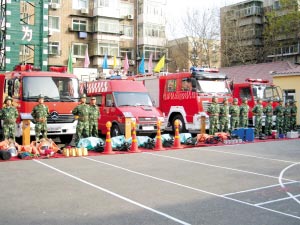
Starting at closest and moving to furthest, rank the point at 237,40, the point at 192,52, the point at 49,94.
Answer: the point at 49,94 → the point at 192,52 → the point at 237,40

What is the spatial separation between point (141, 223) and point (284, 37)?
44951mm

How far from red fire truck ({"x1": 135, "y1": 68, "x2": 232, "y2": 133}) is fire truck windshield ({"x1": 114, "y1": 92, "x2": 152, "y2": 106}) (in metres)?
1.87

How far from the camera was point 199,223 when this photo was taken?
5.39 meters

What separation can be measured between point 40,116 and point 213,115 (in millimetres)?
6919

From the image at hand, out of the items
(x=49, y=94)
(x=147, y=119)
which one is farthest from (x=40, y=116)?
(x=147, y=119)

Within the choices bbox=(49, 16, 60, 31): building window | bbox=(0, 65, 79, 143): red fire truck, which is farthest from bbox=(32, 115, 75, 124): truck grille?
bbox=(49, 16, 60, 31): building window

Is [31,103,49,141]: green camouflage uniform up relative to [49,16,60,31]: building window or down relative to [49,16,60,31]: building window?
down

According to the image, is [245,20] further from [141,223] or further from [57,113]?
[141,223]

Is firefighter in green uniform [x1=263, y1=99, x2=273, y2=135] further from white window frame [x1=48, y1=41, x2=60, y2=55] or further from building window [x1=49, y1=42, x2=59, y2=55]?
building window [x1=49, y1=42, x2=59, y2=55]

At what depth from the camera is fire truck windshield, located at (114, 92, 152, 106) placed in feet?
53.7

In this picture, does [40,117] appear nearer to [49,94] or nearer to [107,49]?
[49,94]

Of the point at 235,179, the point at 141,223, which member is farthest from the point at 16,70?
the point at 141,223

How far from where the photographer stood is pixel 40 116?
1262 centimetres

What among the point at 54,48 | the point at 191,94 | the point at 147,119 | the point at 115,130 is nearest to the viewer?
the point at 147,119
